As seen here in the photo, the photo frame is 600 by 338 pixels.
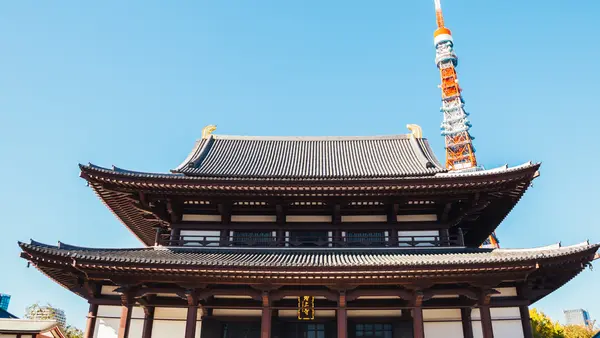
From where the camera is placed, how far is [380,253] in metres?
14.8

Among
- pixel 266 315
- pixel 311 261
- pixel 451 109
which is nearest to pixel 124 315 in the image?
pixel 266 315

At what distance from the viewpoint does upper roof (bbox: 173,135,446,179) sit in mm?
18678

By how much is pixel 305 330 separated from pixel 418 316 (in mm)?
4056

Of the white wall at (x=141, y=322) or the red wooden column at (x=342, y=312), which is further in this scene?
the white wall at (x=141, y=322)

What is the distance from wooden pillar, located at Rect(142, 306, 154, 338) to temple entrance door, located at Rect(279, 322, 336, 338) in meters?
4.54

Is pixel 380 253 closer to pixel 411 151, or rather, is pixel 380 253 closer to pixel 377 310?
pixel 377 310

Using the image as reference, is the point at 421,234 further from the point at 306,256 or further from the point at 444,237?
the point at 306,256

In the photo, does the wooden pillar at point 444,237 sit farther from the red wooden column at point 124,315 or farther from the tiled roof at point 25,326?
the tiled roof at point 25,326

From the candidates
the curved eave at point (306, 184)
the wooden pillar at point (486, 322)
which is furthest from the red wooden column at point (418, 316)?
the curved eave at point (306, 184)

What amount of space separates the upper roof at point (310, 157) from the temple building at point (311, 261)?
1209 millimetres

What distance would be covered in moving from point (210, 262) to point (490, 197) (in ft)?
33.8

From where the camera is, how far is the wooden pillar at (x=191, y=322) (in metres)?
12.9

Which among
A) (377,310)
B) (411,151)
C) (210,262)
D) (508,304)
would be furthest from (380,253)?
(411,151)

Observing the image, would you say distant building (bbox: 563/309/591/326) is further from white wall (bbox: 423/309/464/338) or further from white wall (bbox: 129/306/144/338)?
white wall (bbox: 129/306/144/338)
